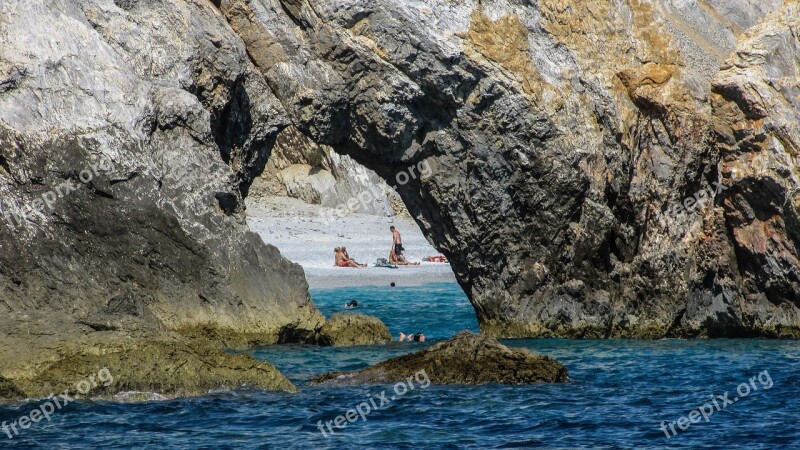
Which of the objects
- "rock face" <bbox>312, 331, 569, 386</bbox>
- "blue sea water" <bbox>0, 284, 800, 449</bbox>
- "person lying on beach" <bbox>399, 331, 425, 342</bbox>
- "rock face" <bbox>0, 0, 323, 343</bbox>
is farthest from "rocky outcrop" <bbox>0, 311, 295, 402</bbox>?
"person lying on beach" <bbox>399, 331, 425, 342</bbox>

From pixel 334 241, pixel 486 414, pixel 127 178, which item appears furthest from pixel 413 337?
pixel 334 241

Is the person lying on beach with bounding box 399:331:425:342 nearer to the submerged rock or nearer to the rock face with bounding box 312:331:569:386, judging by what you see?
the rock face with bounding box 312:331:569:386

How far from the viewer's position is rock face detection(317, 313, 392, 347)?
24203 mm

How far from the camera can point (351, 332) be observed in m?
24.6

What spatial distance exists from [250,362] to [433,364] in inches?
114

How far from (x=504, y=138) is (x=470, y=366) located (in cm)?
786

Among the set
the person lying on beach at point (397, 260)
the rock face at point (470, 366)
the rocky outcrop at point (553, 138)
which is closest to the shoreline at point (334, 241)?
the person lying on beach at point (397, 260)

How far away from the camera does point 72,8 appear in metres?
22.5

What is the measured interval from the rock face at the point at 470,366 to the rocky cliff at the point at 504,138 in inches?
202

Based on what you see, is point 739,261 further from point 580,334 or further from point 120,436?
point 120,436

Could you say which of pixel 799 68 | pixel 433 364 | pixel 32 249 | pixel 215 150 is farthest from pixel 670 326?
pixel 32 249

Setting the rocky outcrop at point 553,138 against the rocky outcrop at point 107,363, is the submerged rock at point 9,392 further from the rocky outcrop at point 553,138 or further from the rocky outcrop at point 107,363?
the rocky outcrop at point 553,138

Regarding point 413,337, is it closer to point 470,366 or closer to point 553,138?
point 553,138

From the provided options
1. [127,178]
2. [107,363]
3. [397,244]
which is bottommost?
[107,363]
